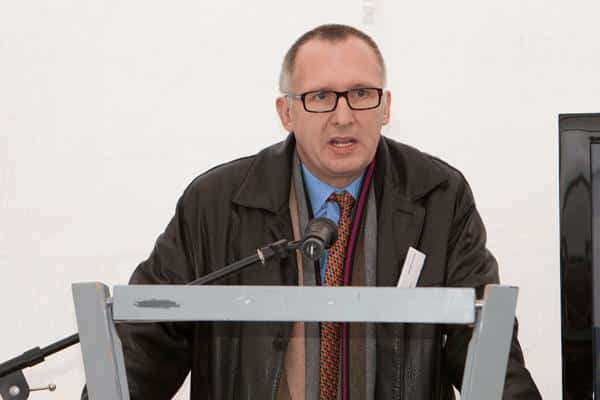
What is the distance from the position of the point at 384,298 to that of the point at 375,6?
6.08 ft

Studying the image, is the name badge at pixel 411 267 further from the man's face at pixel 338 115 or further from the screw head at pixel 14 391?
the screw head at pixel 14 391

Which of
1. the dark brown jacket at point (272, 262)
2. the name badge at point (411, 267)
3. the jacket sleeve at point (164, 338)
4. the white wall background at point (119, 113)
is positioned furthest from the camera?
the white wall background at point (119, 113)

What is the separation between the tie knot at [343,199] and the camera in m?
1.86

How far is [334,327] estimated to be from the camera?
1.16 m

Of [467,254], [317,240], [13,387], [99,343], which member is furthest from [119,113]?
[99,343]

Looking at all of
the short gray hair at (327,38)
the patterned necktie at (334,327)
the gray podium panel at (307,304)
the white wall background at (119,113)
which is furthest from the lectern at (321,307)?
the white wall background at (119,113)

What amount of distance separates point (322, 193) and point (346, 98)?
237mm

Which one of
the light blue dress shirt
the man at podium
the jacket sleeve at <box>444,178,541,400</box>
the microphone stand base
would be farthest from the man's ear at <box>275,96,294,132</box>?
the microphone stand base

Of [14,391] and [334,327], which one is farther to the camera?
[14,391]

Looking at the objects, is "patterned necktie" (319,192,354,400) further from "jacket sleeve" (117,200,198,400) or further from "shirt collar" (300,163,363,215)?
"jacket sleeve" (117,200,198,400)

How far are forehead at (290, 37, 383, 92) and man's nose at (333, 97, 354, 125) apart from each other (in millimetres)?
37

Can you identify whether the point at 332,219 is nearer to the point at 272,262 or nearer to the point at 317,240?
the point at 272,262

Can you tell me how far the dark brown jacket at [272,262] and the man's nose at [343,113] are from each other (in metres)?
0.20

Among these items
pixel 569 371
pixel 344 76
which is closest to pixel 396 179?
pixel 344 76
